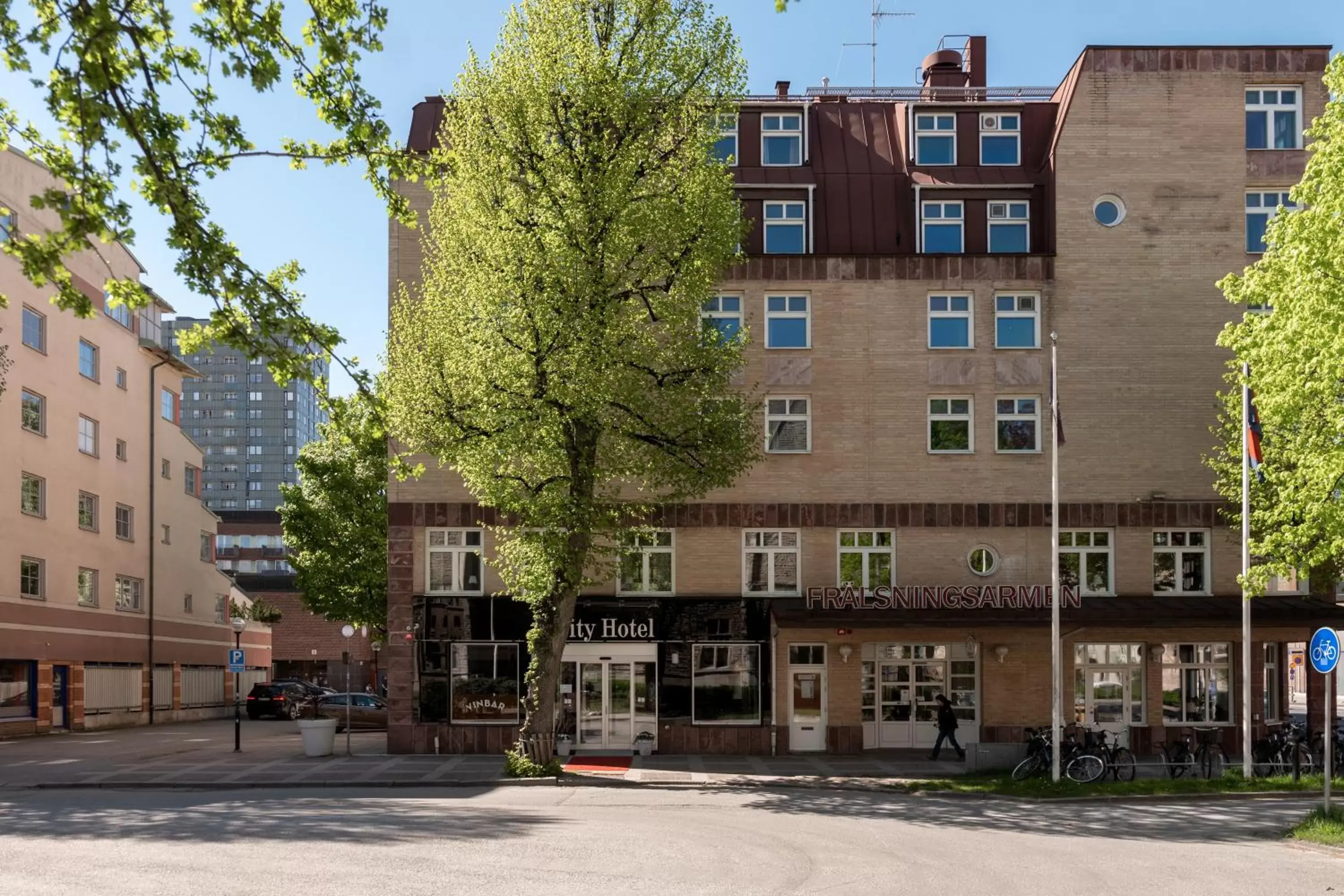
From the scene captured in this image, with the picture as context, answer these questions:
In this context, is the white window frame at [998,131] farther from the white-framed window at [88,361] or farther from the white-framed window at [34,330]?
the white-framed window at [88,361]

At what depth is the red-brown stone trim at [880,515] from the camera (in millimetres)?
31969

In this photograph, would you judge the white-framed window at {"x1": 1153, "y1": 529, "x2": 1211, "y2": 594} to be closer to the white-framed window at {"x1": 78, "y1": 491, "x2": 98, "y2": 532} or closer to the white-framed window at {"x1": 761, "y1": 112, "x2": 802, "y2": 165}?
the white-framed window at {"x1": 761, "y1": 112, "x2": 802, "y2": 165}

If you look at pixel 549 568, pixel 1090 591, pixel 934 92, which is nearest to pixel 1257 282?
pixel 1090 591

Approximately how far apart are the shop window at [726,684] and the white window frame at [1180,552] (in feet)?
33.3

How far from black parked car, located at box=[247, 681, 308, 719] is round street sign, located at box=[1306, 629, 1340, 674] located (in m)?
42.4

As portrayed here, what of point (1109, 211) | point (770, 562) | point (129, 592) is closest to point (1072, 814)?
point (770, 562)

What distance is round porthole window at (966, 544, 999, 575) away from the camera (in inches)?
1260

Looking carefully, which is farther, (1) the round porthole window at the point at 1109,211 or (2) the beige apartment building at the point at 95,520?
(2) the beige apartment building at the point at 95,520

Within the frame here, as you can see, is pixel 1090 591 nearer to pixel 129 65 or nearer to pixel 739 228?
pixel 739 228

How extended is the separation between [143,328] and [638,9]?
35051mm

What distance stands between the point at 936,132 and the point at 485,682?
726 inches

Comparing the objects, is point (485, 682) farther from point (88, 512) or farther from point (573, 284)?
point (88, 512)

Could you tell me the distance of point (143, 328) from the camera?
5362cm

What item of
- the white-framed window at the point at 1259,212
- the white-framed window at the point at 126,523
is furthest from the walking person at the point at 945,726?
the white-framed window at the point at 126,523
